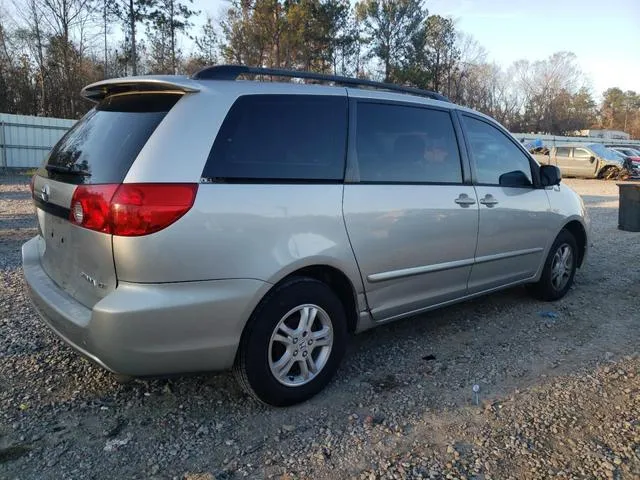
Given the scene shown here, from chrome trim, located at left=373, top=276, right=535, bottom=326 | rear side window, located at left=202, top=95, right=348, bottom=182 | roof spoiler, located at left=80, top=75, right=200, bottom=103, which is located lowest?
chrome trim, located at left=373, top=276, right=535, bottom=326

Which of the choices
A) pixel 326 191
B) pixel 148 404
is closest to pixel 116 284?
pixel 148 404

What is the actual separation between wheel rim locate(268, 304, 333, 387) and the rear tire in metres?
2.82

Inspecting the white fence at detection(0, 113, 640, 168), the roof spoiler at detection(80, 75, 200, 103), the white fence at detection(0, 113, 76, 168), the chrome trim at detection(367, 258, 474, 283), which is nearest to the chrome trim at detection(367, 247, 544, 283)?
the chrome trim at detection(367, 258, 474, 283)

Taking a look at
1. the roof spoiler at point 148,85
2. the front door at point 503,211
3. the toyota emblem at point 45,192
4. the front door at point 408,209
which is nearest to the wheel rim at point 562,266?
the front door at point 503,211

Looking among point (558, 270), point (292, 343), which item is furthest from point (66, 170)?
point (558, 270)

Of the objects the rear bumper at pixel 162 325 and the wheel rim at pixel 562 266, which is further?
the wheel rim at pixel 562 266

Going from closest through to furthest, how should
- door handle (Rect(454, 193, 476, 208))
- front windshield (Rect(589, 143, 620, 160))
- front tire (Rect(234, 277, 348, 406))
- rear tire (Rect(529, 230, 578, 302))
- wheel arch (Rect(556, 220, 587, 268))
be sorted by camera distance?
1. front tire (Rect(234, 277, 348, 406))
2. door handle (Rect(454, 193, 476, 208))
3. rear tire (Rect(529, 230, 578, 302))
4. wheel arch (Rect(556, 220, 587, 268))
5. front windshield (Rect(589, 143, 620, 160))

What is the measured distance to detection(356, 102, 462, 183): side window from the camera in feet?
10.9

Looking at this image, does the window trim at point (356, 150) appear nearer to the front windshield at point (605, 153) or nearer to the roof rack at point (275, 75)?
the roof rack at point (275, 75)

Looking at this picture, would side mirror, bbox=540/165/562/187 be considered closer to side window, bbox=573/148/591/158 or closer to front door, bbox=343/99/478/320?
front door, bbox=343/99/478/320

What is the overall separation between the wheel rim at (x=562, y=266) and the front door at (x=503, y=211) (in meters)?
0.33

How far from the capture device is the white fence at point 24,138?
65.5 feet

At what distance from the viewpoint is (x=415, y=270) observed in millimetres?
A: 3533

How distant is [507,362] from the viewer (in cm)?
366
